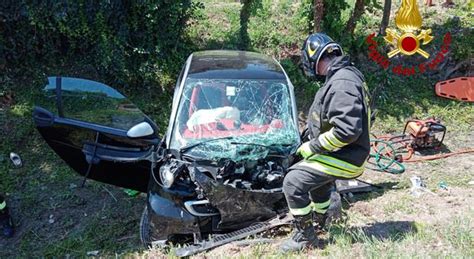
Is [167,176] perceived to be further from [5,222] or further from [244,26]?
[244,26]

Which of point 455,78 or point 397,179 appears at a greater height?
point 455,78

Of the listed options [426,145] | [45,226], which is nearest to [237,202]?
[45,226]

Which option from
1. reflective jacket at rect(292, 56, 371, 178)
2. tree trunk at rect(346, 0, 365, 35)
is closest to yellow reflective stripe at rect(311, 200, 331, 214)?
reflective jacket at rect(292, 56, 371, 178)

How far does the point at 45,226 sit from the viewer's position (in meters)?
5.03

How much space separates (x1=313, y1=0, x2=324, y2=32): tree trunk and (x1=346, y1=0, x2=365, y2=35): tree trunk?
0.65m

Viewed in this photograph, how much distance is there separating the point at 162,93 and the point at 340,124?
5.03 meters

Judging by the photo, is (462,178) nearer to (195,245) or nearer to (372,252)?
(372,252)

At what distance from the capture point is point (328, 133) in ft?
10.8

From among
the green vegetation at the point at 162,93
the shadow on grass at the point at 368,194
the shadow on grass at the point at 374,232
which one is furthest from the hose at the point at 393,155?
the shadow on grass at the point at 374,232

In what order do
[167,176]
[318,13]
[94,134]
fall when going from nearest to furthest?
[167,176], [94,134], [318,13]

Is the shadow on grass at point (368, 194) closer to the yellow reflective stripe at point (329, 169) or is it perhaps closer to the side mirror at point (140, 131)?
the yellow reflective stripe at point (329, 169)

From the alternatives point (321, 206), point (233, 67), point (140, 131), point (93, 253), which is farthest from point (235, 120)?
point (93, 253)

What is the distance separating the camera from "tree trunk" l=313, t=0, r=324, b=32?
763 centimetres

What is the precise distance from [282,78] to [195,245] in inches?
83.9
